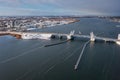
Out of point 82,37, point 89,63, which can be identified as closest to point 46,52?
point 89,63

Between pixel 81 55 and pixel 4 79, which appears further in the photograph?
pixel 81 55

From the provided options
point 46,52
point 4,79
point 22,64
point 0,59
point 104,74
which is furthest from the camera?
point 46,52

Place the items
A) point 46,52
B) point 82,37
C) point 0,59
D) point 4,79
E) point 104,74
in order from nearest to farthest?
point 4,79
point 104,74
point 0,59
point 46,52
point 82,37

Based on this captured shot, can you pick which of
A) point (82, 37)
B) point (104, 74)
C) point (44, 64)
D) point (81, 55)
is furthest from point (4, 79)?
point (82, 37)

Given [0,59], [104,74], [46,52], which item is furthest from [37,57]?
[104,74]

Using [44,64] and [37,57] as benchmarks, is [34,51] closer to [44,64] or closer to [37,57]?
[37,57]

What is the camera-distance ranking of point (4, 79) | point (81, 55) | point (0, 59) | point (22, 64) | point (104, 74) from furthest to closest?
point (81, 55) < point (0, 59) < point (22, 64) < point (104, 74) < point (4, 79)

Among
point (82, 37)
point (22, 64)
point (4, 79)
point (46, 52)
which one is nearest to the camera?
point (4, 79)

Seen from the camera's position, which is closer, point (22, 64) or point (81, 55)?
point (22, 64)

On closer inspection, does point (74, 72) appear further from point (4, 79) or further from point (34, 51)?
point (34, 51)
